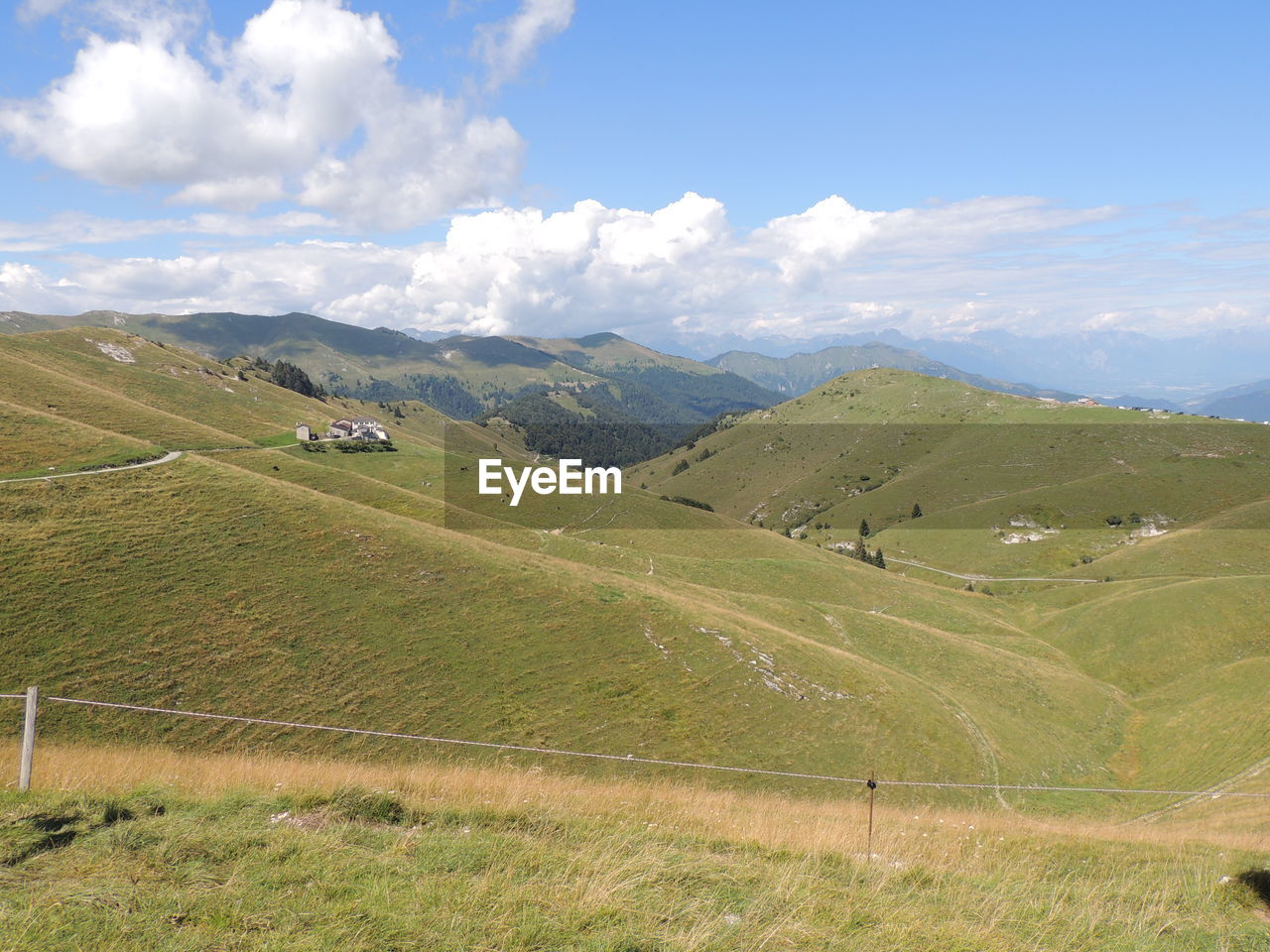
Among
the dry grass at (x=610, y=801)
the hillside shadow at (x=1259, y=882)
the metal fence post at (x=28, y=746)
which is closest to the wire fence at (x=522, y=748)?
the metal fence post at (x=28, y=746)

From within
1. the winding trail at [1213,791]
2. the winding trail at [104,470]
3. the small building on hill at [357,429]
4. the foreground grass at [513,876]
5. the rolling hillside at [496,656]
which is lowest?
the winding trail at [1213,791]

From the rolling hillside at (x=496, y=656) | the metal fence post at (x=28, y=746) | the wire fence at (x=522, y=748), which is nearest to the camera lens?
the metal fence post at (x=28, y=746)

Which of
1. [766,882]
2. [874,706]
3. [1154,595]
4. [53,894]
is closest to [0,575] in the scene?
[53,894]

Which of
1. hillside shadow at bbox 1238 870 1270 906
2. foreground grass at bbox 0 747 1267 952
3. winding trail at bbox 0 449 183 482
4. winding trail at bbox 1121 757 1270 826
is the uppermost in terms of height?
winding trail at bbox 0 449 183 482

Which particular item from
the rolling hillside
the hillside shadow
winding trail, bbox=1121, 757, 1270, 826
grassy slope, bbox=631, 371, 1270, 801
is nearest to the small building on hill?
the rolling hillside

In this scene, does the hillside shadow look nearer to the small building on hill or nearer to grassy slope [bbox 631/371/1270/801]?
grassy slope [bbox 631/371/1270/801]

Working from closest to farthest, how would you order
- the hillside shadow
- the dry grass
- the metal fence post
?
the hillside shadow
the metal fence post
the dry grass

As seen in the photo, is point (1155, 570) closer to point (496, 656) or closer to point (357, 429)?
point (496, 656)

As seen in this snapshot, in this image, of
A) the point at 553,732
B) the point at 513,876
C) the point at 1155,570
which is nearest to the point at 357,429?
the point at 553,732

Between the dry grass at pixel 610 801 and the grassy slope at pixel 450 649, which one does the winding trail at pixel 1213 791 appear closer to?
the grassy slope at pixel 450 649
